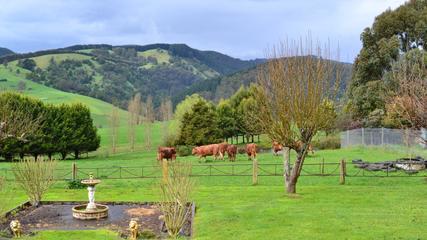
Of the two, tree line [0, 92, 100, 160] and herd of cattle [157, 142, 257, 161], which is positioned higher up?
tree line [0, 92, 100, 160]

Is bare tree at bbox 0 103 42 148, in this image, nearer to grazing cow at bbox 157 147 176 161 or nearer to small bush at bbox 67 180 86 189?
small bush at bbox 67 180 86 189

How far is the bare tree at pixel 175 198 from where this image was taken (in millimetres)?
15227

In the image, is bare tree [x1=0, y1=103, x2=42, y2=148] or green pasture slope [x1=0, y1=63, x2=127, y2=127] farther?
green pasture slope [x1=0, y1=63, x2=127, y2=127]

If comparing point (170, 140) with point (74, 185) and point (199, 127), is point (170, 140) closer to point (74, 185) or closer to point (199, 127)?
point (199, 127)

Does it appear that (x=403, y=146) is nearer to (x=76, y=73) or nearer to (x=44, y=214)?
(x=44, y=214)

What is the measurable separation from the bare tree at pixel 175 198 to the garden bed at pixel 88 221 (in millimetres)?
562

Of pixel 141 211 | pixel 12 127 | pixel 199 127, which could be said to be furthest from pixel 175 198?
pixel 199 127

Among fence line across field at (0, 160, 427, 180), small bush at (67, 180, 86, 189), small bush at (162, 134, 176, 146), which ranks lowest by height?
small bush at (67, 180, 86, 189)

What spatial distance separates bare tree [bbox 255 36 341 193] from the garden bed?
4989 millimetres

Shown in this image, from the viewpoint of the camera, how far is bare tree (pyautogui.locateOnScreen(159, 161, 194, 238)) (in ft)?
50.0

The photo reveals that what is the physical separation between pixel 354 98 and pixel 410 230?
36.7m

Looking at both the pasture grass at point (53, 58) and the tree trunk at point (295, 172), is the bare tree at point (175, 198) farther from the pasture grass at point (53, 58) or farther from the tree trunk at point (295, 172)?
the pasture grass at point (53, 58)

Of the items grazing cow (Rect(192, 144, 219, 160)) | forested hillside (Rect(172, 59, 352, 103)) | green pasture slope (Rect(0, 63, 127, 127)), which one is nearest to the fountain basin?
grazing cow (Rect(192, 144, 219, 160))

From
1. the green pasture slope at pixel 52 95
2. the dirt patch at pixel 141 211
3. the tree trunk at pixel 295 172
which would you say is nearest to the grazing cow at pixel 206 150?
the tree trunk at pixel 295 172
